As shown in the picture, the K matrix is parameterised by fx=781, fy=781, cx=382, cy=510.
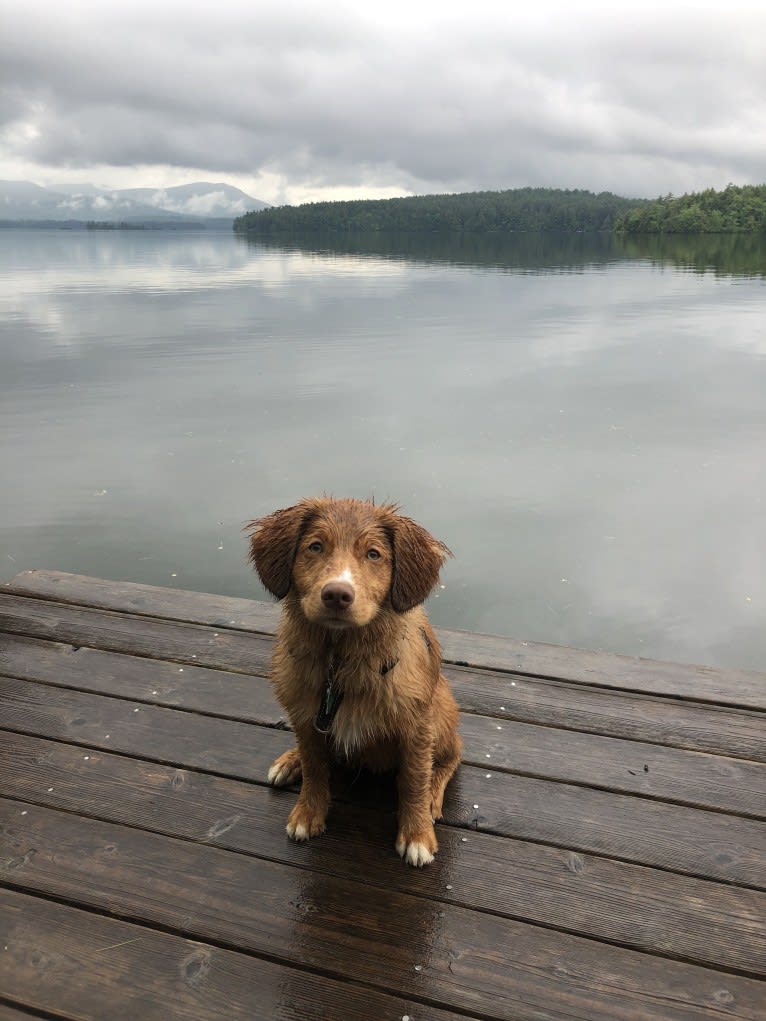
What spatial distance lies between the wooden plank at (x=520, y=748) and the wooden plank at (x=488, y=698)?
72mm

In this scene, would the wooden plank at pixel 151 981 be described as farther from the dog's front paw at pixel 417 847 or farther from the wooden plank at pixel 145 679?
the wooden plank at pixel 145 679

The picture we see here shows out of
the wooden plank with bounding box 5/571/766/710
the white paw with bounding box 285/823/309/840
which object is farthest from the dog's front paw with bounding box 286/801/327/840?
the wooden plank with bounding box 5/571/766/710

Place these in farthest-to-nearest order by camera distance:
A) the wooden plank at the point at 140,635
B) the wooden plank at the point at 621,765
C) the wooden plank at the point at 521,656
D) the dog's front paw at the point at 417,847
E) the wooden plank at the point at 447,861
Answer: the wooden plank at the point at 140,635 → the wooden plank at the point at 521,656 → the wooden plank at the point at 621,765 → the dog's front paw at the point at 417,847 → the wooden plank at the point at 447,861

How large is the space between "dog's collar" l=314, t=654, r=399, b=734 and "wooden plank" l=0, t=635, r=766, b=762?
0.90 metres

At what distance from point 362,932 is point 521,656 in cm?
185

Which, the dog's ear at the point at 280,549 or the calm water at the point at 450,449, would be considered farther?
the calm water at the point at 450,449

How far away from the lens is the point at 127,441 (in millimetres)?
11023

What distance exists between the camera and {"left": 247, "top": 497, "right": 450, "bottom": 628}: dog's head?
243 cm

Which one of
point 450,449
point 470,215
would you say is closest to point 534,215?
point 470,215

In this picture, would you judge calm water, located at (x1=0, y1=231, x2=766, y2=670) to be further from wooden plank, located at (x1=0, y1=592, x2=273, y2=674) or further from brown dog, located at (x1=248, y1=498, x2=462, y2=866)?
brown dog, located at (x1=248, y1=498, x2=462, y2=866)

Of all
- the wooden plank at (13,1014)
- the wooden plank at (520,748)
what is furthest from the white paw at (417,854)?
the wooden plank at (13,1014)

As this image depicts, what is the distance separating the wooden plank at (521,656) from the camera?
370 cm

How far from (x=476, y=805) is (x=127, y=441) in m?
9.22

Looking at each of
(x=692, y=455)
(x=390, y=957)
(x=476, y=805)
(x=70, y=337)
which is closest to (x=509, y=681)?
(x=476, y=805)
